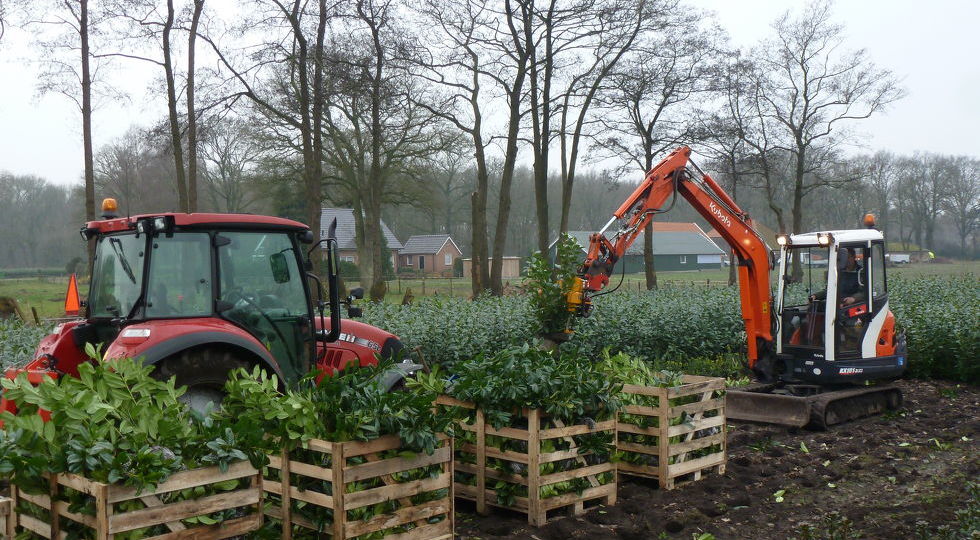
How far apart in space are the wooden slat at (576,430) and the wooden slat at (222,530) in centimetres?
233

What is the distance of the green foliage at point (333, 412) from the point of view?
16.5 ft

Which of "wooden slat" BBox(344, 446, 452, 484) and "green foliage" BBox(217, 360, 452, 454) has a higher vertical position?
"green foliage" BBox(217, 360, 452, 454)

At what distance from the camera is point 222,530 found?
14.8ft

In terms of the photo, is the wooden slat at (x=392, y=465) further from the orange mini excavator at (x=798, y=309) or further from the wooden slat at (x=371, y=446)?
the orange mini excavator at (x=798, y=309)

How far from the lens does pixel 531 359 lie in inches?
262

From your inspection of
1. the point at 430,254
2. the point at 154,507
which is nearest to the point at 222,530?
the point at 154,507

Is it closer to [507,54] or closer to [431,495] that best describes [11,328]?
[431,495]

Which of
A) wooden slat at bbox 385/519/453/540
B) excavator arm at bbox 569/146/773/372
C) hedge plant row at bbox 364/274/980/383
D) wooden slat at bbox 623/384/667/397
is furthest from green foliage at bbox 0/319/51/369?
excavator arm at bbox 569/146/773/372

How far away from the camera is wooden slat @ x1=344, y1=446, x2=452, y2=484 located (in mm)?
5004

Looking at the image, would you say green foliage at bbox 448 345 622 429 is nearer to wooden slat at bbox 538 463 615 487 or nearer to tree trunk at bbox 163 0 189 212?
wooden slat at bbox 538 463 615 487

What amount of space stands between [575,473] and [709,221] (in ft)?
19.4

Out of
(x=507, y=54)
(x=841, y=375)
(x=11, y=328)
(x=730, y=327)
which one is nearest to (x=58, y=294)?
(x=507, y=54)

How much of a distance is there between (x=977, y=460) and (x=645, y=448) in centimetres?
380

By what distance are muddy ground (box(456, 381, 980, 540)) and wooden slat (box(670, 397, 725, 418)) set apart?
2.07 ft
